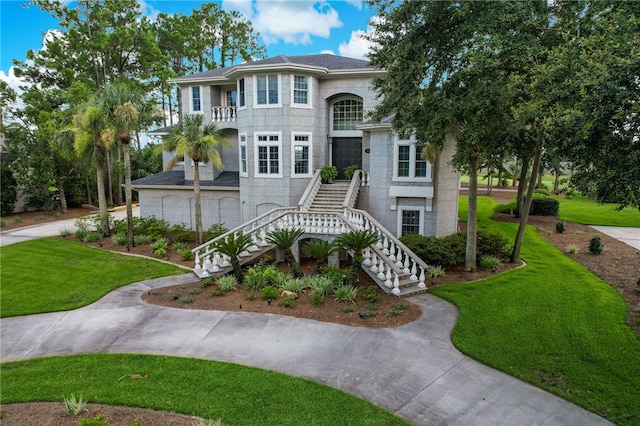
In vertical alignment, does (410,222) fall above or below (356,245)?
above

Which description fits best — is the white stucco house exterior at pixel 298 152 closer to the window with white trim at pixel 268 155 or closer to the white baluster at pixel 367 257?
the window with white trim at pixel 268 155

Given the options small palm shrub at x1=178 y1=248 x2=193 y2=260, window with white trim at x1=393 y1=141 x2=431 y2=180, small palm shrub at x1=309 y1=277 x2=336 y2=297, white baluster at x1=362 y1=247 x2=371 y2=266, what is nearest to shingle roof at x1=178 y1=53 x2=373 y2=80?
window with white trim at x1=393 y1=141 x2=431 y2=180

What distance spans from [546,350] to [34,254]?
21.2 metres

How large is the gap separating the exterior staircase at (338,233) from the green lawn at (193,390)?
579 cm

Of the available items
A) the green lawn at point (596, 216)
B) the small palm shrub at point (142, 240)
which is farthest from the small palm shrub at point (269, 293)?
the green lawn at point (596, 216)

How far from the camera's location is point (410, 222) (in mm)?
17469

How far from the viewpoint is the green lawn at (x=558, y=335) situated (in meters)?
7.29

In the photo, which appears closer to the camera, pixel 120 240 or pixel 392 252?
pixel 392 252

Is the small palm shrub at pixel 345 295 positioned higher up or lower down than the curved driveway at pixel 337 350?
higher up

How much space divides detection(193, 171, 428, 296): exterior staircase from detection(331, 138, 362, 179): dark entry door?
183 centimetres

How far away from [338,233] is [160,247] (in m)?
8.95

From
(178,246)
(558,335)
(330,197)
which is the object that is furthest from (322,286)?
(178,246)

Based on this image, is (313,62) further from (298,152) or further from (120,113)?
(120,113)

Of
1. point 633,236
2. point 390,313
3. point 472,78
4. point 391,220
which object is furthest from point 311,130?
point 633,236
